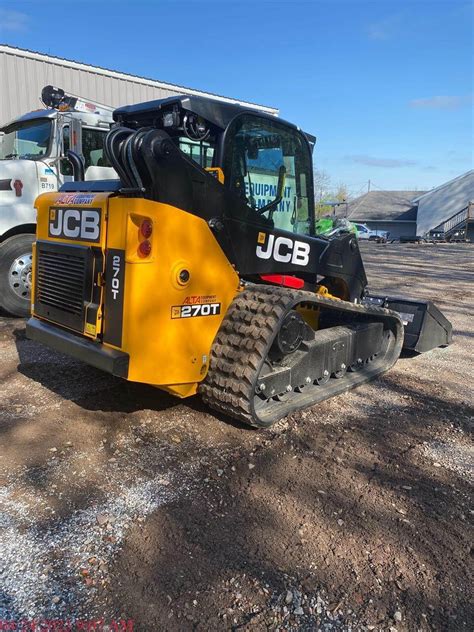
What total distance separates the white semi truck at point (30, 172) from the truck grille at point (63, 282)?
2664mm

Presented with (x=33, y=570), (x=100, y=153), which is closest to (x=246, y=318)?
(x=33, y=570)

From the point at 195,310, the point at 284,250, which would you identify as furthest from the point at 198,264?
the point at 284,250

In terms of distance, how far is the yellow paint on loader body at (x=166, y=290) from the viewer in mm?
3262

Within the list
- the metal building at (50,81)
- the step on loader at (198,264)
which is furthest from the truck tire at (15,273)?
the metal building at (50,81)

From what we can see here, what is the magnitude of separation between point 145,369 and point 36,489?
950 mm

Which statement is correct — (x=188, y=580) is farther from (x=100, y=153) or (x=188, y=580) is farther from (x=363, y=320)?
(x=100, y=153)

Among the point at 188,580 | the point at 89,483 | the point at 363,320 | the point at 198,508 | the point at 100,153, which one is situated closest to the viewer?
the point at 188,580

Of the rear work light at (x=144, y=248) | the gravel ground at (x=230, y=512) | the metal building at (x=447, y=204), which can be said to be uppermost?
the metal building at (x=447, y=204)

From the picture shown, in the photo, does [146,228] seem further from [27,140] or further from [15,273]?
[27,140]

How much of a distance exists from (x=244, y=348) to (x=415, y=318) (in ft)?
10.1

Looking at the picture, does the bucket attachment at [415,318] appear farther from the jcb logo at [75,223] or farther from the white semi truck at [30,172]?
the white semi truck at [30,172]

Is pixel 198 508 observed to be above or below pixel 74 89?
below

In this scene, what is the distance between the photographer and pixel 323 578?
2.42m

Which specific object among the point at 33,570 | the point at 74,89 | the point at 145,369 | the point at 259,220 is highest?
the point at 74,89
